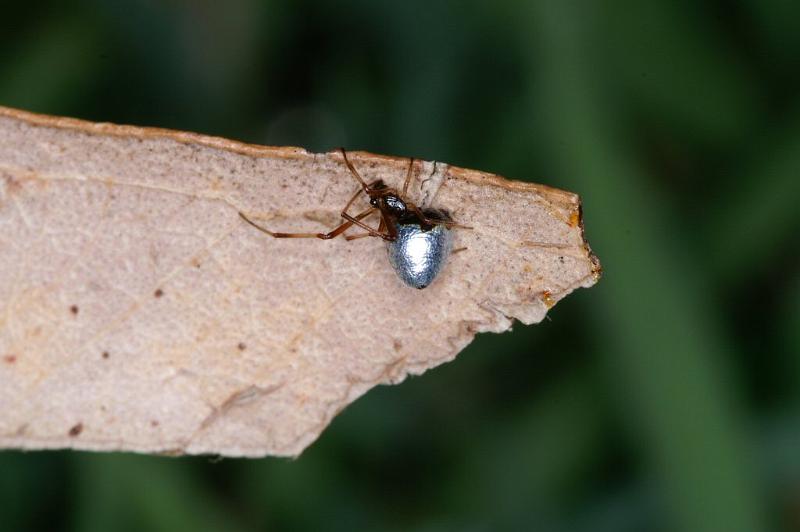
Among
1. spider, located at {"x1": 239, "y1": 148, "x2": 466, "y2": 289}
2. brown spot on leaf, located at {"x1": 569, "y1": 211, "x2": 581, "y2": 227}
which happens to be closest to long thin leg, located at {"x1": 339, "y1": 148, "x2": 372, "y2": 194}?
spider, located at {"x1": 239, "y1": 148, "x2": 466, "y2": 289}

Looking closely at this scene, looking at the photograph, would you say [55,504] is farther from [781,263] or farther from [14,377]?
[781,263]

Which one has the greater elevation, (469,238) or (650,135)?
(650,135)

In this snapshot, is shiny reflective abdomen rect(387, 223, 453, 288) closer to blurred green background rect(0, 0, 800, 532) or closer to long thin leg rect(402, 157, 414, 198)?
long thin leg rect(402, 157, 414, 198)

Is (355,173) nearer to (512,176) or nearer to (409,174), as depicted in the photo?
(409,174)

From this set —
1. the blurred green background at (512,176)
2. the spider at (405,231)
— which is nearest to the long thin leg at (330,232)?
the spider at (405,231)

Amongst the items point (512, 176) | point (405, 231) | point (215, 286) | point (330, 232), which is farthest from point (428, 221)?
point (512, 176)

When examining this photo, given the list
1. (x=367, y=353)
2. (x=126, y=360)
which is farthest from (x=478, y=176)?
(x=126, y=360)

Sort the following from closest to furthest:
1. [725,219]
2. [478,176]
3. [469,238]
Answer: [478,176] → [469,238] → [725,219]

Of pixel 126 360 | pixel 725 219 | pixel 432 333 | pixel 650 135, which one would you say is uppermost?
pixel 650 135
